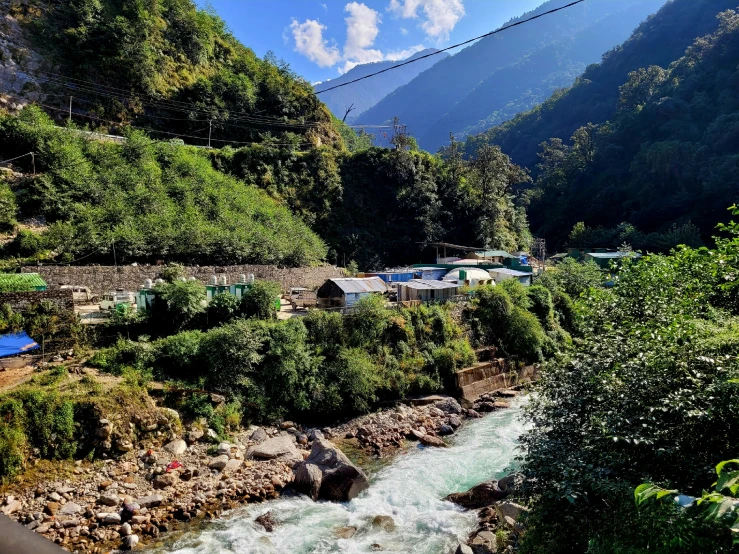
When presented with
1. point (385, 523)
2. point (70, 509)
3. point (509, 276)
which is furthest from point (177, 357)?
point (509, 276)

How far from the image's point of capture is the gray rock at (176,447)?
11.9 meters

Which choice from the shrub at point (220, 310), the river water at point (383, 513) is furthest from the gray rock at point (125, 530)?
the shrub at point (220, 310)

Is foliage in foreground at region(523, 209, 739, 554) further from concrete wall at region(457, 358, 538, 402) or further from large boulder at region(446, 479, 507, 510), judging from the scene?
concrete wall at region(457, 358, 538, 402)

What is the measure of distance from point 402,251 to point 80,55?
1157 inches

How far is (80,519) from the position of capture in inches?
366

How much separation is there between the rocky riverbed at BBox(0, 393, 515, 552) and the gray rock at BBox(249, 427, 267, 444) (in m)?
0.04

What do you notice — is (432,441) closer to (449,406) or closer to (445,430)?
(445,430)

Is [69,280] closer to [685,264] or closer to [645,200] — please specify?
[685,264]

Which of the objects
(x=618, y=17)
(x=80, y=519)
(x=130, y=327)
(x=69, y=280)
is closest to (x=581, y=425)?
(x=80, y=519)

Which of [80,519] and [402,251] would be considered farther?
[402,251]

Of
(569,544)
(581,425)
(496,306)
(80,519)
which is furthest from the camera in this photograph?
(496,306)

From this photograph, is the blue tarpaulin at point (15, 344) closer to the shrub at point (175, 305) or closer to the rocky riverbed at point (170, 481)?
the shrub at point (175, 305)

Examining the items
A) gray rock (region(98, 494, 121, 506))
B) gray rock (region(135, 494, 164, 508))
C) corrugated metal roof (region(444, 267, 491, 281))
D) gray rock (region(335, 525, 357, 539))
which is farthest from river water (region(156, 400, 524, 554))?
corrugated metal roof (region(444, 267, 491, 281))

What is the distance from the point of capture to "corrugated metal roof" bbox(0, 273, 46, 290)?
1450 cm
